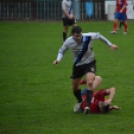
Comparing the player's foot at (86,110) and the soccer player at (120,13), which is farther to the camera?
the soccer player at (120,13)

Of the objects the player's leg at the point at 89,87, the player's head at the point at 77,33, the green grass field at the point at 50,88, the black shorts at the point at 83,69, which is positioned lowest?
the green grass field at the point at 50,88

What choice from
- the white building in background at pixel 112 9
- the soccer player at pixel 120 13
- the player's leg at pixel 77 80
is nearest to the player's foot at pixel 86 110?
the player's leg at pixel 77 80

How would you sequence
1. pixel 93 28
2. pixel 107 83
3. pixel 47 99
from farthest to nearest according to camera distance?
1. pixel 93 28
2. pixel 107 83
3. pixel 47 99

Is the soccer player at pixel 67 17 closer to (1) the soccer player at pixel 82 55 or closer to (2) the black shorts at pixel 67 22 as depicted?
(2) the black shorts at pixel 67 22

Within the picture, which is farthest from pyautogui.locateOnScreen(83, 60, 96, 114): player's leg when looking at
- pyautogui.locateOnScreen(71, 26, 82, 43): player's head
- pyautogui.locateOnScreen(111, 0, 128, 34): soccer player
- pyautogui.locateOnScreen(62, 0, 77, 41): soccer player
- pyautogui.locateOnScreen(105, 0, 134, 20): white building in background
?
pyautogui.locateOnScreen(105, 0, 134, 20): white building in background

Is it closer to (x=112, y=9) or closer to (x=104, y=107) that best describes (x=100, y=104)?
(x=104, y=107)

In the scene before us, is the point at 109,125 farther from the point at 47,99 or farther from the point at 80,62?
the point at 47,99

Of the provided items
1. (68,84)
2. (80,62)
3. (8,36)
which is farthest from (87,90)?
(8,36)

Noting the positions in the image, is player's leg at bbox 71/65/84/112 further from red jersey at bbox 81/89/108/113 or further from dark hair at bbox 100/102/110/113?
dark hair at bbox 100/102/110/113

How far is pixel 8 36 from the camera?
101 ft

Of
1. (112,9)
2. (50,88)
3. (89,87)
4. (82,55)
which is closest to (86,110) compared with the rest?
(89,87)

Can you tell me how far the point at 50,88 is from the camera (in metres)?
16.4

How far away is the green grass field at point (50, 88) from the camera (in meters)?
11.7

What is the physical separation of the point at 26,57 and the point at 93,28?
12.4m
